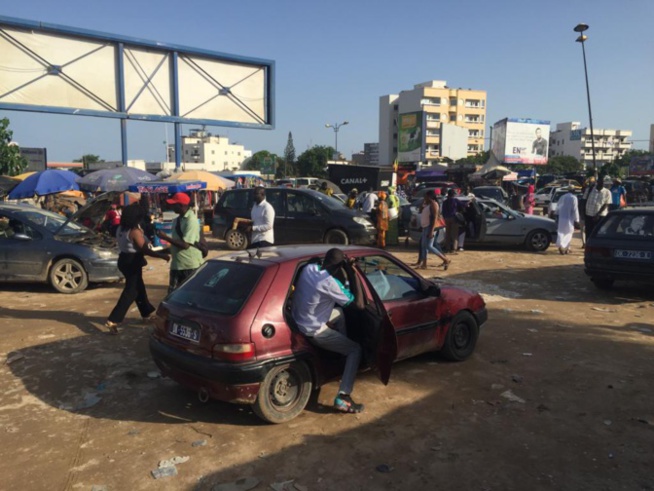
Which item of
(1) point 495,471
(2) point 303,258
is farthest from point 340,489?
(2) point 303,258

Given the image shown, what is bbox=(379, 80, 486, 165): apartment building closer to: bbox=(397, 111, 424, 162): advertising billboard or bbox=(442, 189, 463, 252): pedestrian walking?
bbox=(397, 111, 424, 162): advertising billboard

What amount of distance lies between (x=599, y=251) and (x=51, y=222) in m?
9.80

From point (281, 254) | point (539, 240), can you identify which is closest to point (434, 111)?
point (539, 240)

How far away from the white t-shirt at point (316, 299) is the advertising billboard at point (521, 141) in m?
54.3

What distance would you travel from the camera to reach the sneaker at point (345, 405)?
414cm

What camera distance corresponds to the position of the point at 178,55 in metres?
19.7

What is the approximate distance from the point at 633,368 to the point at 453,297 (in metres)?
2.02

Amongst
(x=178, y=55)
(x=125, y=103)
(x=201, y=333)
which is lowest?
(x=201, y=333)

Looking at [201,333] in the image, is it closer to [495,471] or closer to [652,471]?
[495,471]

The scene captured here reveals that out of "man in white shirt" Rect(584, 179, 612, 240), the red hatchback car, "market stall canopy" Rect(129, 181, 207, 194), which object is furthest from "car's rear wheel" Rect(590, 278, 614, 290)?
"market stall canopy" Rect(129, 181, 207, 194)

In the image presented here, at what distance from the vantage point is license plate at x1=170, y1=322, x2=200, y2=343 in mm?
3949

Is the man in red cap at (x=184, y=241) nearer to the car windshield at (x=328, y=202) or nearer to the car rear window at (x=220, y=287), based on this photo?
the car rear window at (x=220, y=287)

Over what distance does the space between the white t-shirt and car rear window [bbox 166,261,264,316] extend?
0.38 meters

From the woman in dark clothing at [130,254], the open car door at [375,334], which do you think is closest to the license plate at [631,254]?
the open car door at [375,334]
